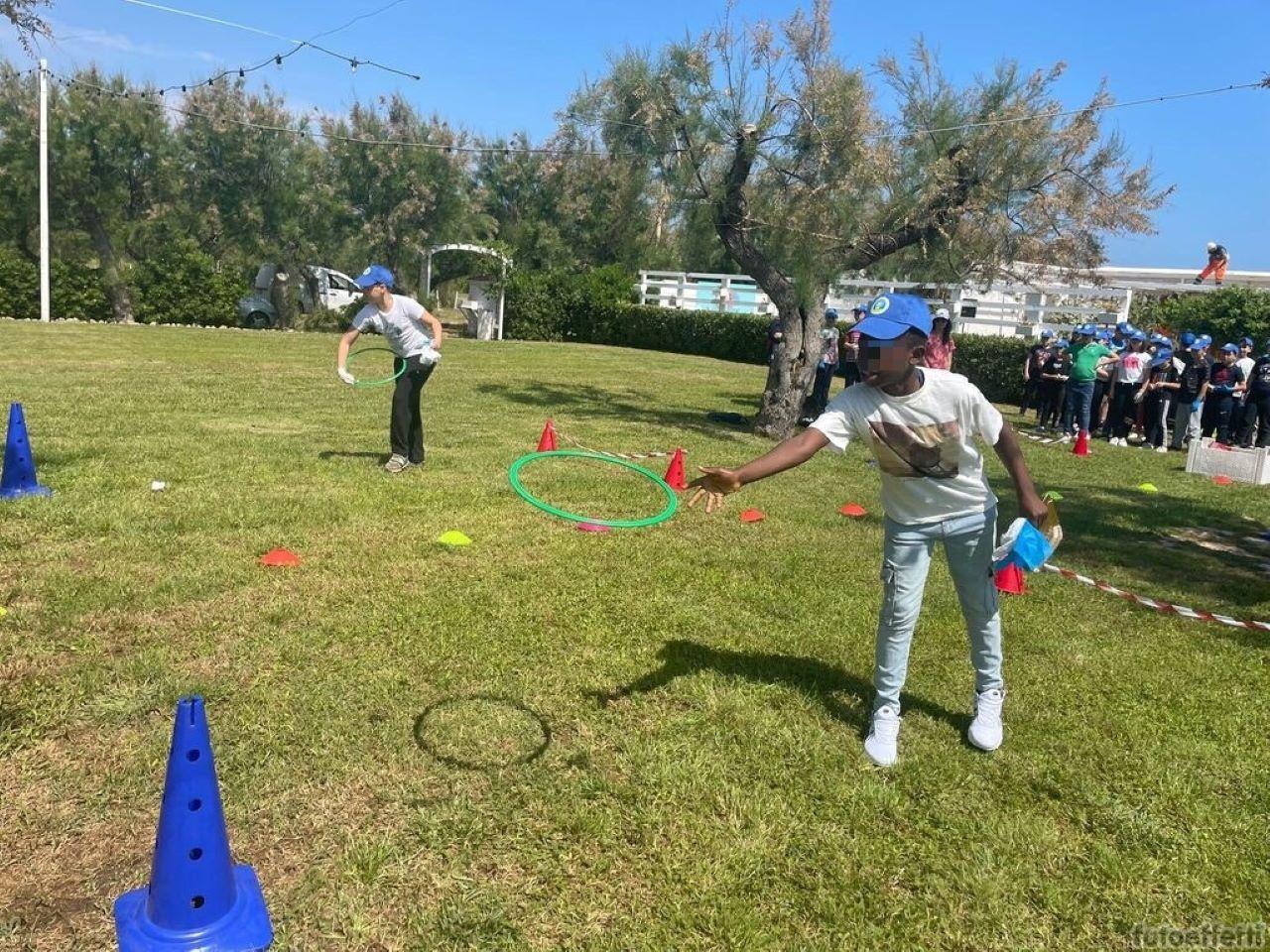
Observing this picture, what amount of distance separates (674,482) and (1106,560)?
147 inches

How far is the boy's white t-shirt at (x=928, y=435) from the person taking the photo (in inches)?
155

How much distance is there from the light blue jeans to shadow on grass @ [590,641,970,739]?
0.39 metres

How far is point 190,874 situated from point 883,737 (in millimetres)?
2742

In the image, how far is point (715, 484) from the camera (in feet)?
12.7

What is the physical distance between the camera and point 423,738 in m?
4.01

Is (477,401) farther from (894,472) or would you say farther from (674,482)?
(894,472)

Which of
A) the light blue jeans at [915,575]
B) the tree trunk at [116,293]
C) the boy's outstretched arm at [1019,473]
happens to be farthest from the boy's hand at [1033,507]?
the tree trunk at [116,293]

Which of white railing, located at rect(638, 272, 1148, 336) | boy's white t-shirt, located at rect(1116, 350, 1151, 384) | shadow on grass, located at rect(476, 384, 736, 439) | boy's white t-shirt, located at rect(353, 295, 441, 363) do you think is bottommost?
shadow on grass, located at rect(476, 384, 736, 439)

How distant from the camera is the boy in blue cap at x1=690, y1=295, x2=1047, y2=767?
12.6 feet

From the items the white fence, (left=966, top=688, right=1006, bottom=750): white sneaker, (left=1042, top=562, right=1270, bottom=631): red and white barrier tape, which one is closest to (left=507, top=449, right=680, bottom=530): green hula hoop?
(left=966, top=688, right=1006, bottom=750): white sneaker

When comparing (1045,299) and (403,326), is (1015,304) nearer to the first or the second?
(1045,299)

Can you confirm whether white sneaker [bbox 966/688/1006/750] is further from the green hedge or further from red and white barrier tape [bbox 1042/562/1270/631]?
the green hedge

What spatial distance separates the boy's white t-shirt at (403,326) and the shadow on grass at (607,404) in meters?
5.69

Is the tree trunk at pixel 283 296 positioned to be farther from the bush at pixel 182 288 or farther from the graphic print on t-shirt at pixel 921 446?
the graphic print on t-shirt at pixel 921 446
